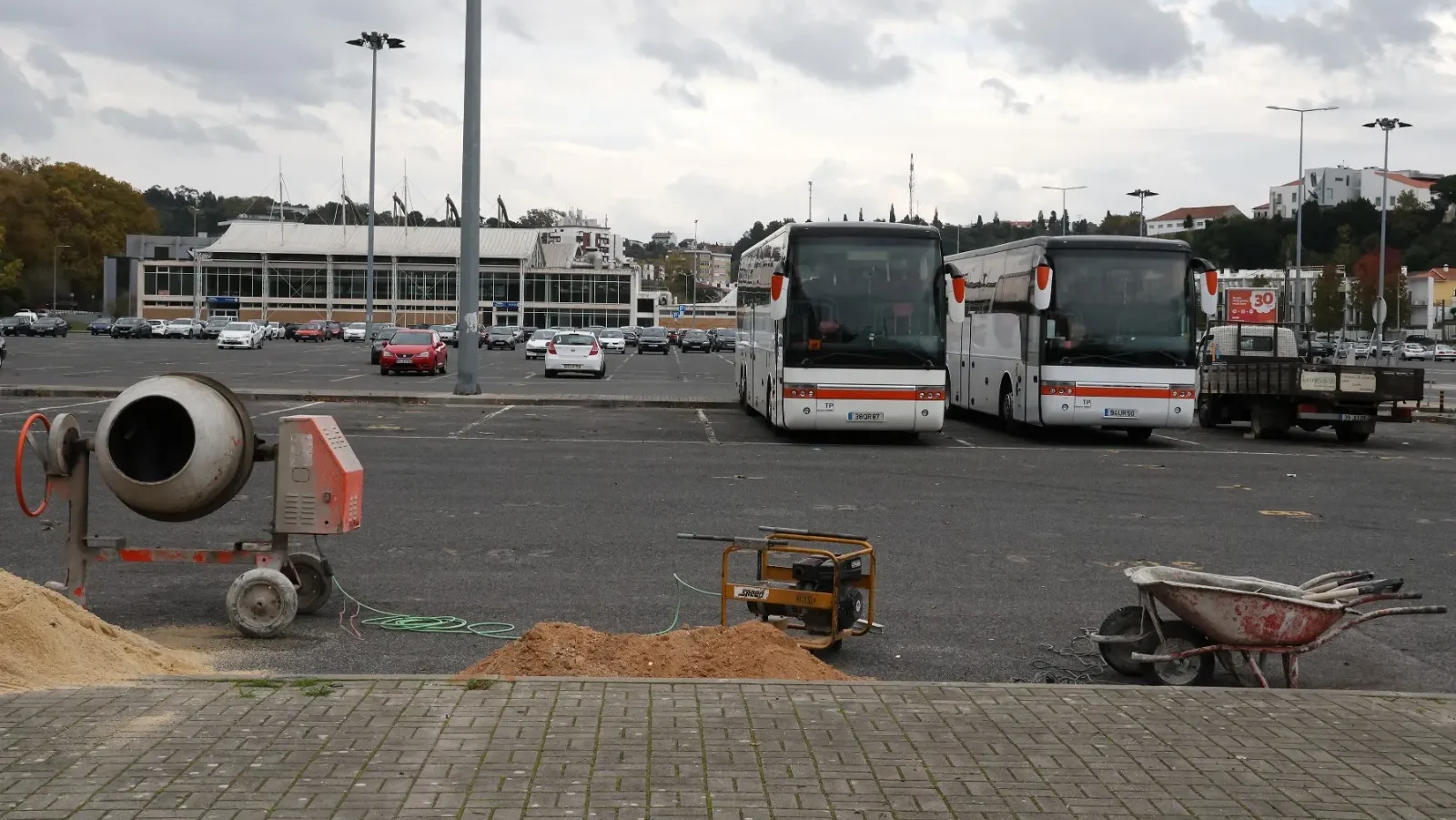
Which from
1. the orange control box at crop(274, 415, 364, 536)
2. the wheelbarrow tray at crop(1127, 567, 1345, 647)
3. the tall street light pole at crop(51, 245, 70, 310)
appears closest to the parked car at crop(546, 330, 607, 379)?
the orange control box at crop(274, 415, 364, 536)

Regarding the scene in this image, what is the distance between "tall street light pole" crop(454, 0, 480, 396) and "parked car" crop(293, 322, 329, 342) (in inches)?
3176

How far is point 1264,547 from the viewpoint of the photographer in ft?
39.4

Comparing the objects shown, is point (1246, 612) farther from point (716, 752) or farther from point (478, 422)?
point (478, 422)

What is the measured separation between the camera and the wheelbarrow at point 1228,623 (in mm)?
7125

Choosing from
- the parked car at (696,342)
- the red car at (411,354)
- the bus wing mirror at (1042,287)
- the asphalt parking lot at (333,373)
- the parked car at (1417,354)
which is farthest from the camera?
the parked car at (696,342)

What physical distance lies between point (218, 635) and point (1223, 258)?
168323 millimetres

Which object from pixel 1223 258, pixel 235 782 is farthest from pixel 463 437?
pixel 1223 258

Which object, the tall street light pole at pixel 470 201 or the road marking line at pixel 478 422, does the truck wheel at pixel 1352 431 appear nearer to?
the road marking line at pixel 478 422

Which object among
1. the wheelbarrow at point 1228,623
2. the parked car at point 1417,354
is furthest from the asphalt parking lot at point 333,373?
the parked car at point 1417,354

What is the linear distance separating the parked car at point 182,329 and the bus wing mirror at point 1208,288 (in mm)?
96256

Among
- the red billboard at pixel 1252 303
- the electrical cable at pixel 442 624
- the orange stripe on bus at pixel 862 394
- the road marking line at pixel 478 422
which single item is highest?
the red billboard at pixel 1252 303

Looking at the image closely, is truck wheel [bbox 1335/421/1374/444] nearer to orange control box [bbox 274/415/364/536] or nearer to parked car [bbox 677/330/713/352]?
orange control box [bbox 274/415/364/536]

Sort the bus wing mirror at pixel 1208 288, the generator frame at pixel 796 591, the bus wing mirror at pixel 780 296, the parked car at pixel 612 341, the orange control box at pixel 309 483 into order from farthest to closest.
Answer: the parked car at pixel 612 341 → the bus wing mirror at pixel 1208 288 → the bus wing mirror at pixel 780 296 → the orange control box at pixel 309 483 → the generator frame at pixel 796 591

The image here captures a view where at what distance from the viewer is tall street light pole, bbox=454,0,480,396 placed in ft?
101
